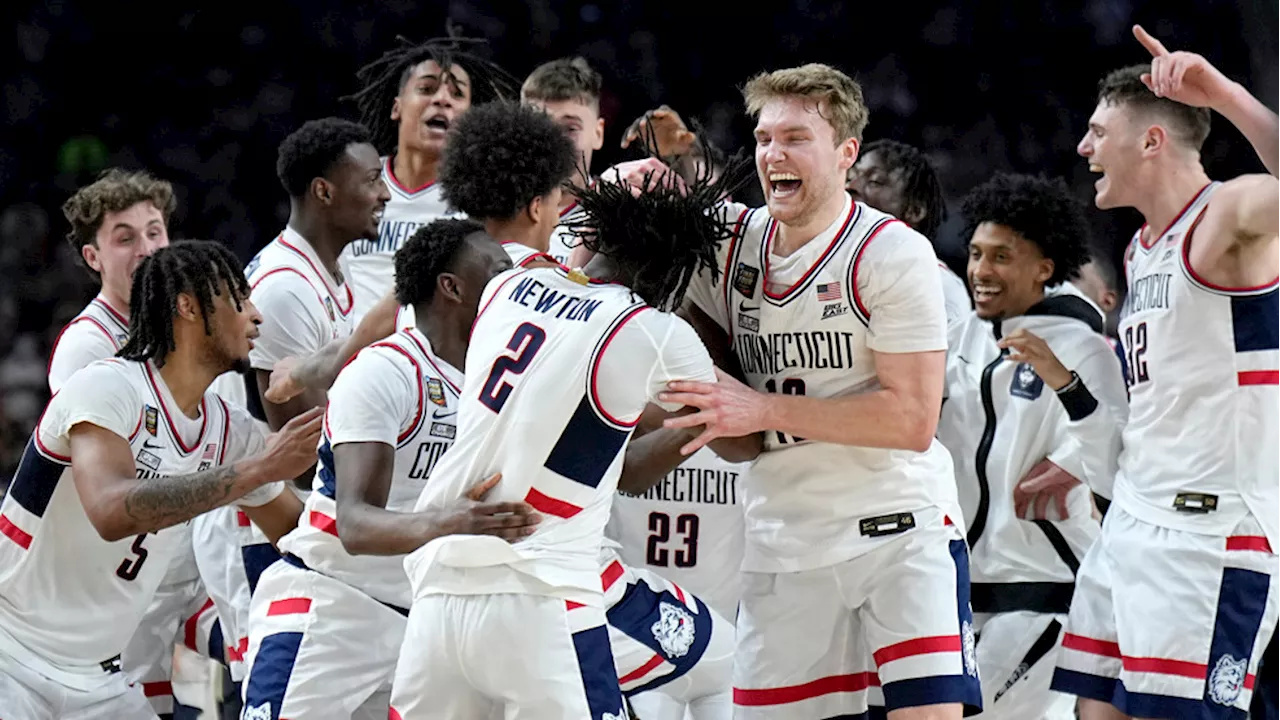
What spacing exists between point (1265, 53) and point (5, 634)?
9569 mm

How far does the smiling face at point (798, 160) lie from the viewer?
4.38m

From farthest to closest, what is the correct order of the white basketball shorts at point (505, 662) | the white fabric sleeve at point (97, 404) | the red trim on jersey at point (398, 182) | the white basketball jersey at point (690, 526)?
the red trim on jersey at point (398, 182) → the white basketball jersey at point (690, 526) → the white fabric sleeve at point (97, 404) → the white basketball shorts at point (505, 662)

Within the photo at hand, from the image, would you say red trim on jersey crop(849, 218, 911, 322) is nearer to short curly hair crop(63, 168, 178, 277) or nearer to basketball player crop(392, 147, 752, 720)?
basketball player crop(392, 147, 752, 720)

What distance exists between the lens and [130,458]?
15.6ft

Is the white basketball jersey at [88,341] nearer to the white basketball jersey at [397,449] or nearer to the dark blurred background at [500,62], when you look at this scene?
the white basketball jersey at [397,449]

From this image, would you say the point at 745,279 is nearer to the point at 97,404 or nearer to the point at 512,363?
the point at 512,363

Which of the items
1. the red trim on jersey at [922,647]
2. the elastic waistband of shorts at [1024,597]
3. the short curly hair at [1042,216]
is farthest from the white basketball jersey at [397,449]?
the short curly hair at [1042,216]

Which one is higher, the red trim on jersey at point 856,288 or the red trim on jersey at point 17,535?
the red trim on jersey at point 856,288

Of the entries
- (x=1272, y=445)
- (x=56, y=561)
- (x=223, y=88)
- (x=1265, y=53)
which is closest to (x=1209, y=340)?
(x=1272, y=445)

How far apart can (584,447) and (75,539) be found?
197 centimetres

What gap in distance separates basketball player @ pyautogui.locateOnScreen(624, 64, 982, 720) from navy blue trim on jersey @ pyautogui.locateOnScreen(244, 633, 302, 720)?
50.5 inches

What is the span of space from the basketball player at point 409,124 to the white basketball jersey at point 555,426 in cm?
247

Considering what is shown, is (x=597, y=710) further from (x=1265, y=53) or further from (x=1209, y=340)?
(x=1265, y=53)

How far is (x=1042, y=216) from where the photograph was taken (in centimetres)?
629
